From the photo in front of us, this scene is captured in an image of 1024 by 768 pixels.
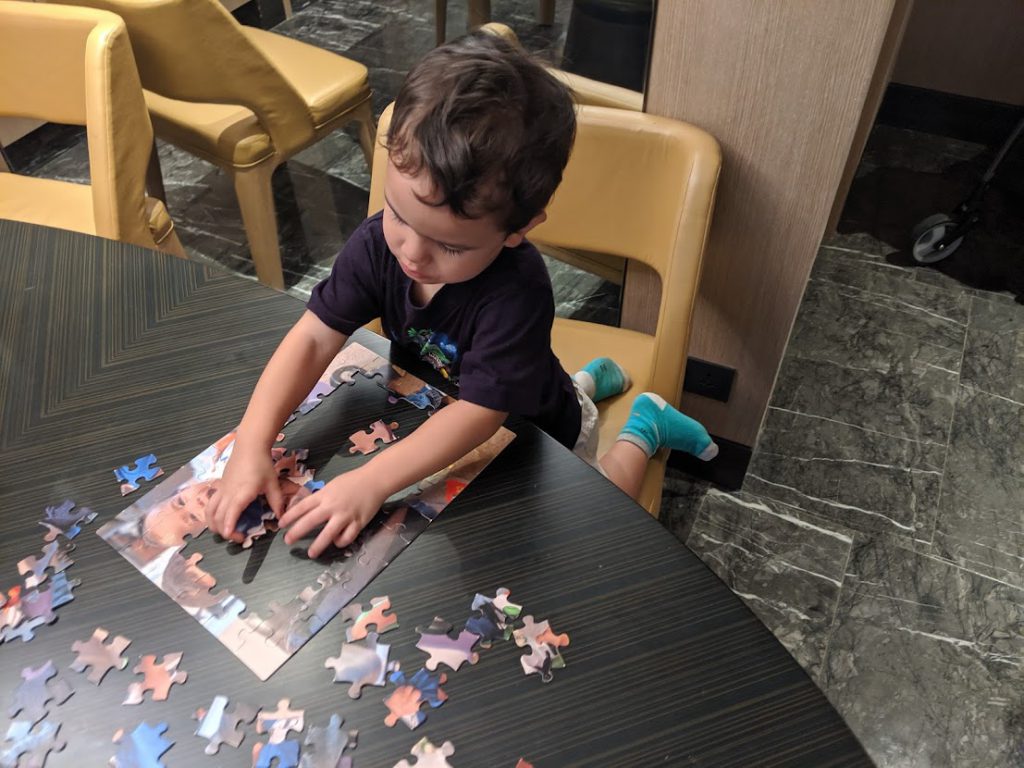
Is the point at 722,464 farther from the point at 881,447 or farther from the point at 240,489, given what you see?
the point at 240,489

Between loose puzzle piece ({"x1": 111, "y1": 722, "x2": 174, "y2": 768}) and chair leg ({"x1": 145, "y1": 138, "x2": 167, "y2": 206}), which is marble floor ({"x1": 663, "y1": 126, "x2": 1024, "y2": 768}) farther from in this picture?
chair leg ({"x1": 145, "y1": 138, "x2": 167, "y2": 206})

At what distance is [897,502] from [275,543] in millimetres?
1535

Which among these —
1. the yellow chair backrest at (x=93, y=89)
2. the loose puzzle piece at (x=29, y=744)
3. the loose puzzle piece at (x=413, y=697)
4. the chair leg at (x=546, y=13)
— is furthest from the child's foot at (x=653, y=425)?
the chair leg at (x=546, y=13)

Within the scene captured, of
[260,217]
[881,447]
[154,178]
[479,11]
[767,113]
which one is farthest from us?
[479,11]

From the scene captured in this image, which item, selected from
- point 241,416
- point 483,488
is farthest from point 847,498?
point 241,416

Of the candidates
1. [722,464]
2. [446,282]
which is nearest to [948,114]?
[722,464]

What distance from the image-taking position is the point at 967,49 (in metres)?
2.55

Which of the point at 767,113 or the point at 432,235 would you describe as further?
the point at 767,113

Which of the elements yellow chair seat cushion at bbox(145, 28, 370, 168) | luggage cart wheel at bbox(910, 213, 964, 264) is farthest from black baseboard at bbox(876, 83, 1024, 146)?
yellow chair seat cushion at bbox(145, 28, 370, 168)

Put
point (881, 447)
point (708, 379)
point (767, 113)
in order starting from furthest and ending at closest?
point (881, 447)
point (708, 379)
point (767, 113)

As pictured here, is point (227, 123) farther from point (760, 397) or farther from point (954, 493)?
point (954, 493)

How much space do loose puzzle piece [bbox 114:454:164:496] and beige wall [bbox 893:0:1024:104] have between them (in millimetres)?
2733

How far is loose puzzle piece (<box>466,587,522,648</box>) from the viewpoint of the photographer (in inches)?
28.3

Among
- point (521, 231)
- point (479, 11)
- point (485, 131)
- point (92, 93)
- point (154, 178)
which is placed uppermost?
point (485, 131)
